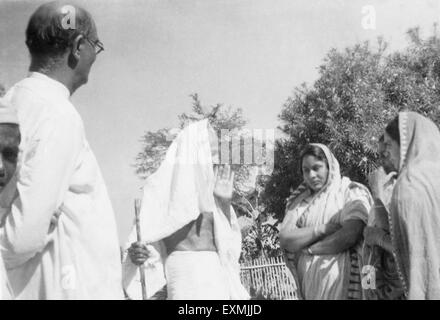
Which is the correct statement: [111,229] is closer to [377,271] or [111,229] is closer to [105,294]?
[105,294]

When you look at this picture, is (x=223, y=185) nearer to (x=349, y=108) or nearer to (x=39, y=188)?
(x=39, y=188)

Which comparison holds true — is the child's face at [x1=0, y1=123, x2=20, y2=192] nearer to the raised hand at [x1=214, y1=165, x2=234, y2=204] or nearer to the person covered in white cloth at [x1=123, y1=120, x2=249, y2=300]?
the person covered in white cloth at [x1=123, y1=120, x2=249, y2=300]

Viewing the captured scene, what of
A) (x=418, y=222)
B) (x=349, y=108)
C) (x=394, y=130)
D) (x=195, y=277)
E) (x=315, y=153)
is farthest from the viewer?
(x=349, y=108)

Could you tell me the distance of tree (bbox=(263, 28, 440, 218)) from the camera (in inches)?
219

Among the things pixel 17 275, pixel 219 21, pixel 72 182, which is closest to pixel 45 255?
pixel 17 275

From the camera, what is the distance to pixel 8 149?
2545mm

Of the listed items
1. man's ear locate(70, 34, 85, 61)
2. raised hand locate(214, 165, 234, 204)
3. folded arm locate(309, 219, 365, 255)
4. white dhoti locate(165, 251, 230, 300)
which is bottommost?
white dhoti locate(165, 251, 230, 300)

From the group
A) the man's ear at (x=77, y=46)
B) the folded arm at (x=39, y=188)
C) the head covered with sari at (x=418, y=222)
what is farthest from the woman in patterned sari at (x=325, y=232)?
the folded arm at (x=39, y=188)

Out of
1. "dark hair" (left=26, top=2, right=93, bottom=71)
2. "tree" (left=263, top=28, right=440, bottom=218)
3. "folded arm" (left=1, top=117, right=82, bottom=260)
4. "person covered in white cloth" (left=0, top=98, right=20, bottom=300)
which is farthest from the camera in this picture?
"tree" (left=263, top=28, right=440, bottom=218)

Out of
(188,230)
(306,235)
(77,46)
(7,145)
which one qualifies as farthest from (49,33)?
(306,235)

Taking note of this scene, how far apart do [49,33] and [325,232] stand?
199 cm

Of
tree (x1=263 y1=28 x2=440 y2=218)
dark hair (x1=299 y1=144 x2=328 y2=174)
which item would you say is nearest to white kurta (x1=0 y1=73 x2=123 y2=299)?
dark hair (x1=299 y1=144 x2=328 y2=174)

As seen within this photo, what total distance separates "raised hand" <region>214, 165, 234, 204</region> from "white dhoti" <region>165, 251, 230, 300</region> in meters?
0.38

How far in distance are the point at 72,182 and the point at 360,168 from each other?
3.83m
